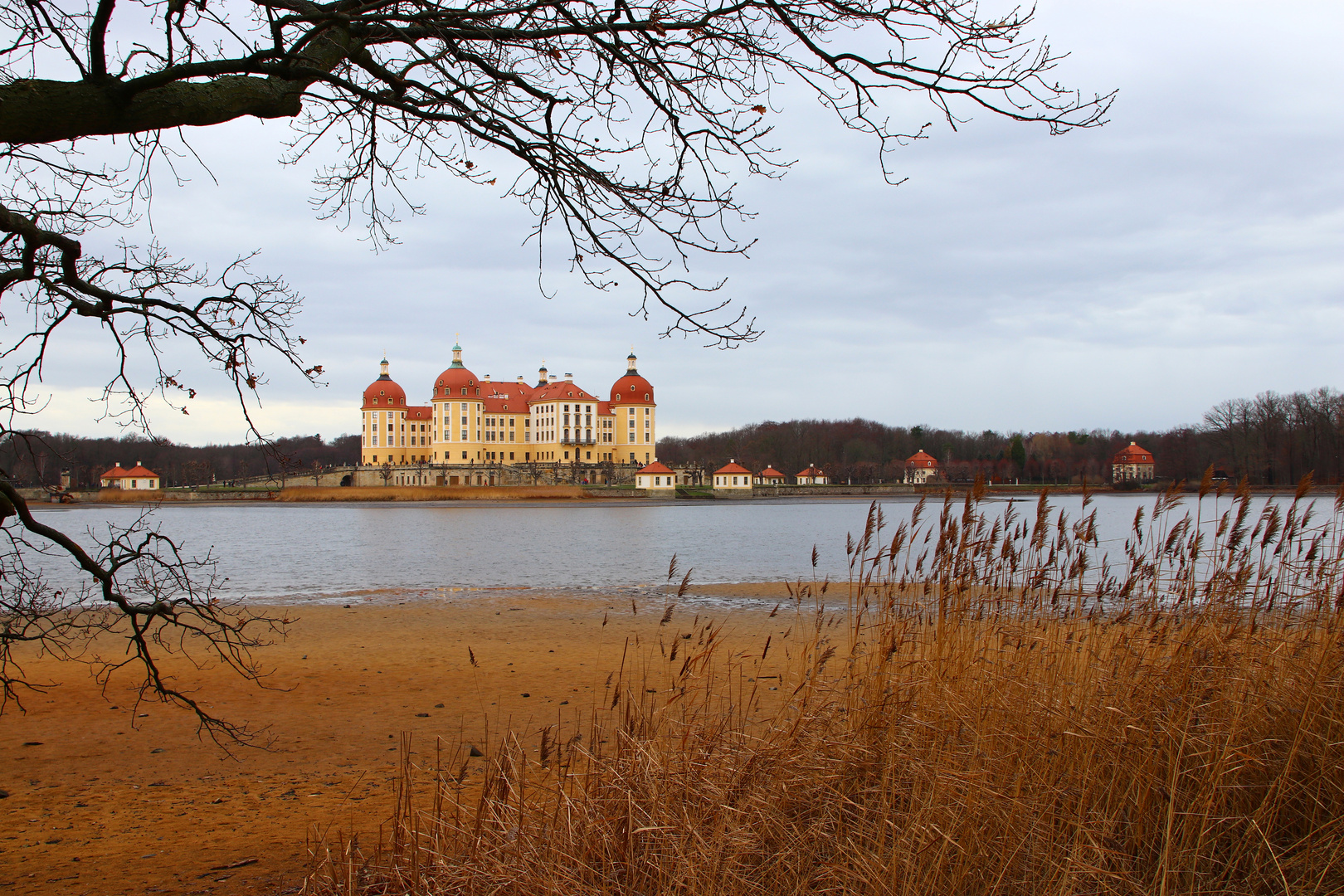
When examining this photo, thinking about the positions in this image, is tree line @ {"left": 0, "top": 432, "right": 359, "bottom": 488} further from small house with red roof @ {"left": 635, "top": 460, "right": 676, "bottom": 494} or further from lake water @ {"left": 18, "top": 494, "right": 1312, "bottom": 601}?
small house with red roof @ {"left": 635, "top": 460, "right": 676, "bottom": 494}

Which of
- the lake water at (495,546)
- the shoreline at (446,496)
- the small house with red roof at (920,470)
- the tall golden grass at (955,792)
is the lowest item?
the lake water at (495,546)

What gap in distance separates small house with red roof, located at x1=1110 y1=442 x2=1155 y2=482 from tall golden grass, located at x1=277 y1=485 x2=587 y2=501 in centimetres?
5673

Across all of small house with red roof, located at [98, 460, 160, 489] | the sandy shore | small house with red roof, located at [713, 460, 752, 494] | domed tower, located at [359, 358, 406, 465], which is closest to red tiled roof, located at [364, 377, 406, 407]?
domed tower, located at [359, 358, 406, 465]

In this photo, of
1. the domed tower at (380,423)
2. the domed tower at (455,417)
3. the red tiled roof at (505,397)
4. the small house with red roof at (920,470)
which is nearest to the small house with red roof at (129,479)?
the domed tower at (380,423)

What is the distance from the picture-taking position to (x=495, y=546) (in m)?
36.2

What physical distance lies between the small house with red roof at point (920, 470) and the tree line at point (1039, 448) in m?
2.70

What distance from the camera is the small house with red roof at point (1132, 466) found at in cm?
9619

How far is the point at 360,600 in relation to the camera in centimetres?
1836

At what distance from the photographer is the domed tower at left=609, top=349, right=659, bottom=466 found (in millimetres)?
99125

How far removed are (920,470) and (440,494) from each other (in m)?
55.8

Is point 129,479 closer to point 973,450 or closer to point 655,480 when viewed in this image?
point 655,480

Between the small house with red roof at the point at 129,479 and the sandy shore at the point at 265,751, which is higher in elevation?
the small house with red roof at the point at 129,479

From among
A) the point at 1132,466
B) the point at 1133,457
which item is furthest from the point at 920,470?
the point at 1133,457

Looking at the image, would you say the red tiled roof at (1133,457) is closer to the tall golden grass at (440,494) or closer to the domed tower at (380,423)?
the tall golden grass at (440,494)
